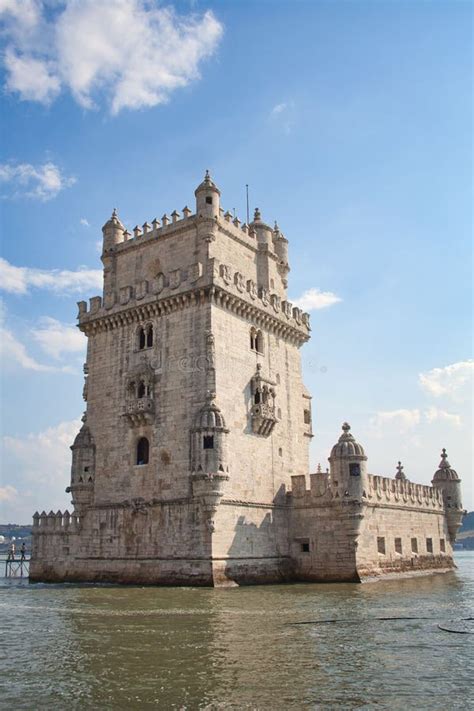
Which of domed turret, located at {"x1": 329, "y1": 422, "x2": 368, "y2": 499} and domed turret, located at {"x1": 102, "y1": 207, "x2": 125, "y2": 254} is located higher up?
domed turret, located at {"x1": 102, "y1": 207, "x2": 125, "y2": 254}

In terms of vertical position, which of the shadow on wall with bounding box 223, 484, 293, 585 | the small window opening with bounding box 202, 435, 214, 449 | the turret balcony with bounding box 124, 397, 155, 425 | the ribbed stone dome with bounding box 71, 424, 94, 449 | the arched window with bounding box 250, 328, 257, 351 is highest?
the arched window with bounding box 250, 328, 257, 351

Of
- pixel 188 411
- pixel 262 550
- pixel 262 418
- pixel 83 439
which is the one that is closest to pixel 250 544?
pixel 262 550

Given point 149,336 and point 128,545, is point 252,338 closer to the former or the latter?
point 149,336

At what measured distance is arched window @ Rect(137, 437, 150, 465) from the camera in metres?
35.6

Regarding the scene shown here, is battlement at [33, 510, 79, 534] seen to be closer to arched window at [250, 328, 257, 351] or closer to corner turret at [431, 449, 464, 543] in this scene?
arched window at [250, 328, 257, 351]

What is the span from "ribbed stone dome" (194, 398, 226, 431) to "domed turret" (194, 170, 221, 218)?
11.1 m

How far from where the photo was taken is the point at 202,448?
106 feet

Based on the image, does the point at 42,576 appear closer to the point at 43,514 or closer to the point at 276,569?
the point at 43,514

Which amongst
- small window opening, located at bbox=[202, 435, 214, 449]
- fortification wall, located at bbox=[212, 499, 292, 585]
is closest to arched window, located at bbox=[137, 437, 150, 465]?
small window opening, located at bbox=[202, 435, 214, 449]

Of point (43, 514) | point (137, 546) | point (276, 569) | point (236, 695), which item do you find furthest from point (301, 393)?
point (236, 695)

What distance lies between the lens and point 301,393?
41781 mm

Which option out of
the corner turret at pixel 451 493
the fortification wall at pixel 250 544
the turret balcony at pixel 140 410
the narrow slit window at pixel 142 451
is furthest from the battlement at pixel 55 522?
the corner turret at pixel 451 493

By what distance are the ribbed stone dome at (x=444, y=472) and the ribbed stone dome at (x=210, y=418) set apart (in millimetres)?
23536

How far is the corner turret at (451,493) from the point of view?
48469 mm
